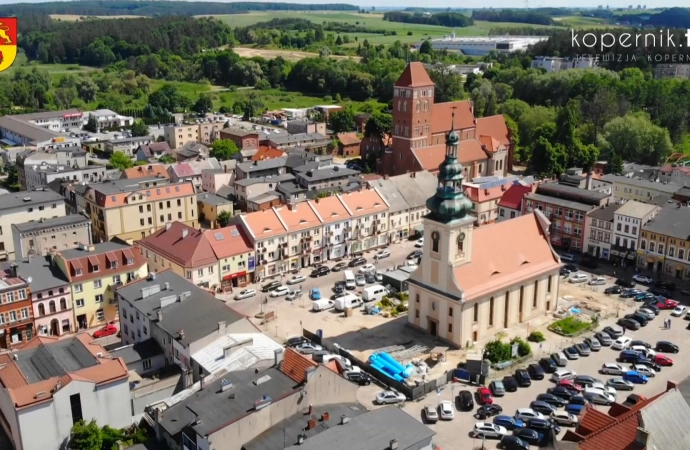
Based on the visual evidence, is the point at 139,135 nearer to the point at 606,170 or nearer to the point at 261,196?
the point at 261,196

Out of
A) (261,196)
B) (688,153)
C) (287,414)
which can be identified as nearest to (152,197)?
(261,196)

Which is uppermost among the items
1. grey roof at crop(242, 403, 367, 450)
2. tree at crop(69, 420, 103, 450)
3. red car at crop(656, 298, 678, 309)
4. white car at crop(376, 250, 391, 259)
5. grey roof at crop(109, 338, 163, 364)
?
grey roof at crop(242, 403, 367, 450)

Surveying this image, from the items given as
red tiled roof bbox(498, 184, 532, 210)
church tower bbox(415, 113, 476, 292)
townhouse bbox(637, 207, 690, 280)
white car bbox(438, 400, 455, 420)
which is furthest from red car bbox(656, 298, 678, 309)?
white car bbox(438, 400, 455, 420)

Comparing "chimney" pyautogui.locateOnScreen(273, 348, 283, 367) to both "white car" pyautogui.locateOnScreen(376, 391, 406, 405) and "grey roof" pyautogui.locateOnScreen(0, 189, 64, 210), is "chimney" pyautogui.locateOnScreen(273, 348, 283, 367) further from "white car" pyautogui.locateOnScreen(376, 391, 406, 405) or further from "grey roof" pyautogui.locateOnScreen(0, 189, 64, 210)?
"grey roof" pyautogui.locateOnScreen(0, 189, 64, 210)

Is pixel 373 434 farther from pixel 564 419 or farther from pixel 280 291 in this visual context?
pixel 280 291

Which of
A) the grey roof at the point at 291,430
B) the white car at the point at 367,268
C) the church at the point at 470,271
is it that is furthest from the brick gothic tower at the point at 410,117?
the grey roof at the point at 291,430

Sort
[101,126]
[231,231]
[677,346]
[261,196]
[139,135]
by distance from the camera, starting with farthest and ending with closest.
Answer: [101,126] → [139,135] → [261,196] → [231,231] → [677,346]
